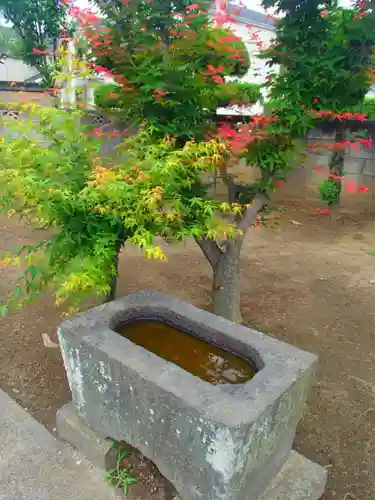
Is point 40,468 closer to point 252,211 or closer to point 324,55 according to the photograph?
point 252,211

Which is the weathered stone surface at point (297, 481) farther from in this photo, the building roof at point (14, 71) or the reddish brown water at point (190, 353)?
the building roof at point (14, 71)

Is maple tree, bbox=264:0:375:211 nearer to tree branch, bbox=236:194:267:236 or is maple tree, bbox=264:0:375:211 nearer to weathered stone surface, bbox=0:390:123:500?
tree branch, bbox=236:194:267:236

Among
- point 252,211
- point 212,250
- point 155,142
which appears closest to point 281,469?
point 212,250

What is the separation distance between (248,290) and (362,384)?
1817 mm

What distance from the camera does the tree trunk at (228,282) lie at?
12.1 ft

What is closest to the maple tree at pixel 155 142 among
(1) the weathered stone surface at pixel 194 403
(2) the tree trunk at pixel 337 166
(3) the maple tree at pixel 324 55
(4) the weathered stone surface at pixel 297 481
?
(3) the maple tree at pixel 324 55

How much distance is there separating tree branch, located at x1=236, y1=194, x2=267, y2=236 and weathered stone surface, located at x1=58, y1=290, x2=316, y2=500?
1.34 meters

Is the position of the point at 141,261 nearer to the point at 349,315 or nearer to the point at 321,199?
the point at 349,315

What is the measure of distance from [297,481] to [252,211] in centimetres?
216

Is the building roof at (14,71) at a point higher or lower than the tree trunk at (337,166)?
higher

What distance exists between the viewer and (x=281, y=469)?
7.34 feet

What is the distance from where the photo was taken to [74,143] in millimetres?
2691

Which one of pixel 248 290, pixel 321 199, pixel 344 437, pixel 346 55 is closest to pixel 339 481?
pixel 344 437

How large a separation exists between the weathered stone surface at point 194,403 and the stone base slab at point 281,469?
0.06 meters
